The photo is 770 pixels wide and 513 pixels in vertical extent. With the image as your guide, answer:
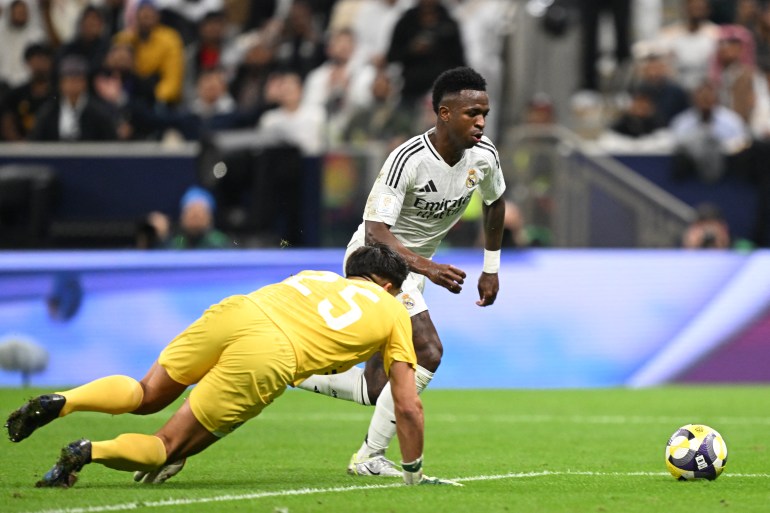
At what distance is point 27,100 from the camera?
19234 mm

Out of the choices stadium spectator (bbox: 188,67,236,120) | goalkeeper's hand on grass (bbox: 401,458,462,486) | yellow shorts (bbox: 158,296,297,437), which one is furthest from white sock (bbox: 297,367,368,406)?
stadium spectator (bbox: 188,67,236,120)

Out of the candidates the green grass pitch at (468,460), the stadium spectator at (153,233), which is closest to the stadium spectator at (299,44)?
the stadium spectator at (153,233)

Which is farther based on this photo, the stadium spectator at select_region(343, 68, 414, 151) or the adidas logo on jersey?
the stadium spectator at select_region(343, 68, 414, 151)

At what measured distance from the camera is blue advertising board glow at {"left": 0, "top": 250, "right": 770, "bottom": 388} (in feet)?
49.8

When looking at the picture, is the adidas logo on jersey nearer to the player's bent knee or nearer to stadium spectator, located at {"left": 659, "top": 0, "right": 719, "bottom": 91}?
the player's bent knee

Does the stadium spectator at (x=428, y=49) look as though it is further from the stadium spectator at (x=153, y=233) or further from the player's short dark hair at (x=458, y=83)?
the player's short dark hair at (x=458, y=83)

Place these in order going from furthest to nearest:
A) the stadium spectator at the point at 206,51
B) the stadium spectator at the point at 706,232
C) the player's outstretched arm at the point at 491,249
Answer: the stadium spectator at the point at 206,51, the stadium spectator at the point at 706,232, the player's outstretched arm at the point at 491,249

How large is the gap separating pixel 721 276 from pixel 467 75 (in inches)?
303

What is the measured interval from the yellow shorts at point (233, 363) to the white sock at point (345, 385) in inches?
65.9

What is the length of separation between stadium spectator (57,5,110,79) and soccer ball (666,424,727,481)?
13707mm

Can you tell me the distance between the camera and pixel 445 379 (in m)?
15.6

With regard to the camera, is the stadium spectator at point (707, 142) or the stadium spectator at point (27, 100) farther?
the stadium spectator at point (27, 100)

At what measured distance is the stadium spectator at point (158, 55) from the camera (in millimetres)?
19891

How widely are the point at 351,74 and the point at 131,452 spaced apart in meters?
13.0
